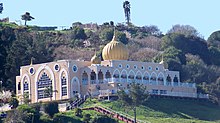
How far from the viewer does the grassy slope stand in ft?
381

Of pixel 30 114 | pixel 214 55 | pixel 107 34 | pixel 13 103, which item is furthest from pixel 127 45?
pixel 30 114

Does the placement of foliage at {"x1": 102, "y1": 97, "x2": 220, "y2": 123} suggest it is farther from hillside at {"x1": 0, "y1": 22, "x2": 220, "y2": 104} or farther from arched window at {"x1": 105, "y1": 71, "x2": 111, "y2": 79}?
hillside at {"x1": 0, "y1": 22, "x2": 220, "y2": 104}

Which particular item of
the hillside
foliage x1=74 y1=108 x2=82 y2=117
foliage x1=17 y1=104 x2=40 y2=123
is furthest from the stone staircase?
the hillside

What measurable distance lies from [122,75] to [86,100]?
26.5 feet

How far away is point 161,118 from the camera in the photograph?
115438 millimetres

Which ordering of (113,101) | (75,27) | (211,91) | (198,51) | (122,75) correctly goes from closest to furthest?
(113,101), (122,75), (211,91), (198,51), (75,27)

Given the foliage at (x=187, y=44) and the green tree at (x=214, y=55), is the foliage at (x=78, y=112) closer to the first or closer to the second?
the foliage at (x=187, y=44)

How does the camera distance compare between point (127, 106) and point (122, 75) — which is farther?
point (122, 75)

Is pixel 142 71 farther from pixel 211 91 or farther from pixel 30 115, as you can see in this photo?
pixel 30 115

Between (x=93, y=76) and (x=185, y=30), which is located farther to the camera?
(x=185, y=30)

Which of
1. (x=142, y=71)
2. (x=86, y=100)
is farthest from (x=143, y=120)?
(x=142, y=71)

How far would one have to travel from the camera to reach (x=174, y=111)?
122 meters

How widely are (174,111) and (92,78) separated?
1069 cm

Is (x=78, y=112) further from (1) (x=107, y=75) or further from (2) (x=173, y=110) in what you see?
(1) (x=107, y=75)
